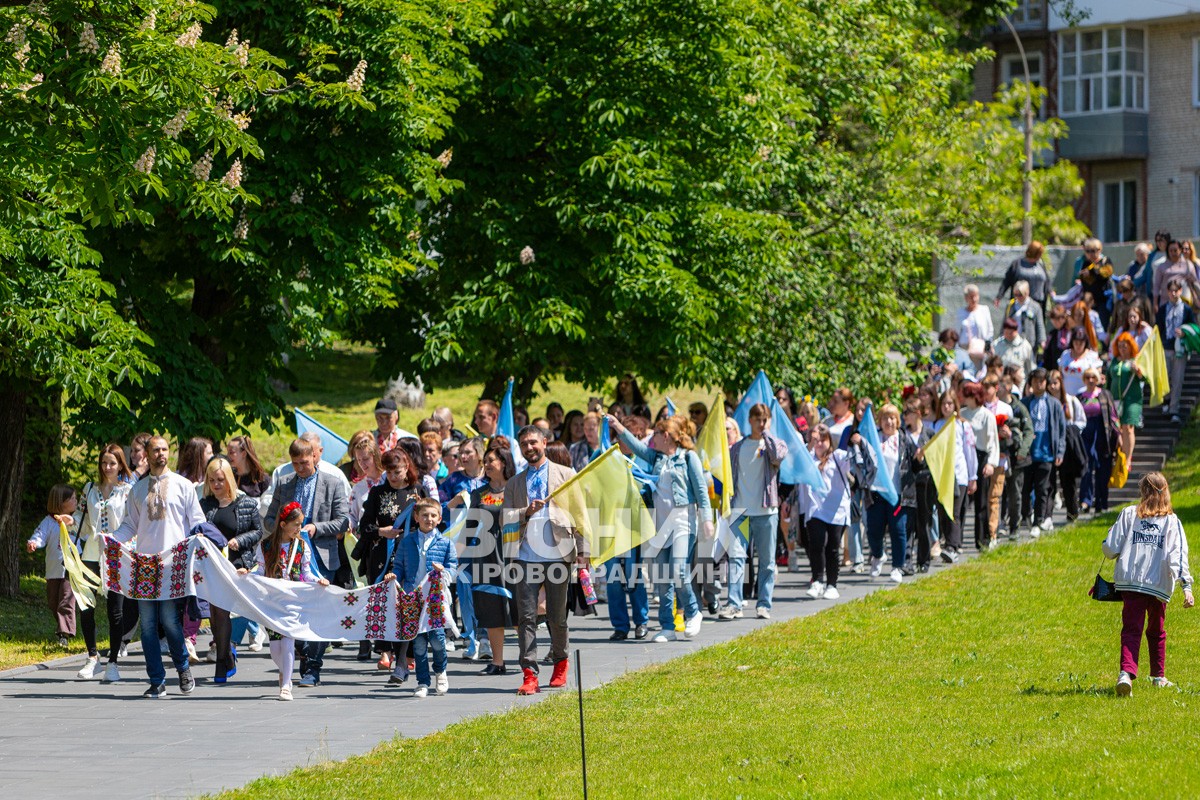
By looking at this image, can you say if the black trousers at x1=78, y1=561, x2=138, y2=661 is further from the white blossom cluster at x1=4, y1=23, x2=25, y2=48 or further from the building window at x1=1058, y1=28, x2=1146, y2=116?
the building window at x1=1058, y1=28, x2=1146, y2=116

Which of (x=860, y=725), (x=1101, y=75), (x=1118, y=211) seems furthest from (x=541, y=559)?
(x=1118, y=211)

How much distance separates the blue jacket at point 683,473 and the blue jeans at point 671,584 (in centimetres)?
39

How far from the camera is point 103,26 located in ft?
39.9

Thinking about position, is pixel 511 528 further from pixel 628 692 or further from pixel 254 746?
pixel 254 746

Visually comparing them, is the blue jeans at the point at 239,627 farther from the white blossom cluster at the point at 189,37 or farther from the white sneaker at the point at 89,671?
the white blossom cluster at the point at 189,37

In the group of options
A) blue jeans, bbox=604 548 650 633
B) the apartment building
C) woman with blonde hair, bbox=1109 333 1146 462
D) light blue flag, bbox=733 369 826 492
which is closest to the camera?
blue jeans, bbox=604 548 650 633

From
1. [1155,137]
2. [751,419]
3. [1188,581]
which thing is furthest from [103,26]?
[1155,137]

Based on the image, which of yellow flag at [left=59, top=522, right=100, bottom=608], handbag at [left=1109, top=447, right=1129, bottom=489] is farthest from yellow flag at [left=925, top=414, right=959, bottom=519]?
yellow flag at [left=59, top=522, right=100, bottom=608]

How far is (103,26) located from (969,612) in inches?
341

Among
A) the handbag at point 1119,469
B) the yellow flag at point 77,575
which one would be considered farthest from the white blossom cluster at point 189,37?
the handbag at point 1119,469

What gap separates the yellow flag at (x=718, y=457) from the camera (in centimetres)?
1566

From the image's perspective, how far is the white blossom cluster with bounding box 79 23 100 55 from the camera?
11.9 m

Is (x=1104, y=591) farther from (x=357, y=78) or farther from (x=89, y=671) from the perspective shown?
(x=357, y=78)

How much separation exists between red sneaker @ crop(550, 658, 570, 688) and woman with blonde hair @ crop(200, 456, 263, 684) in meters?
2.45
